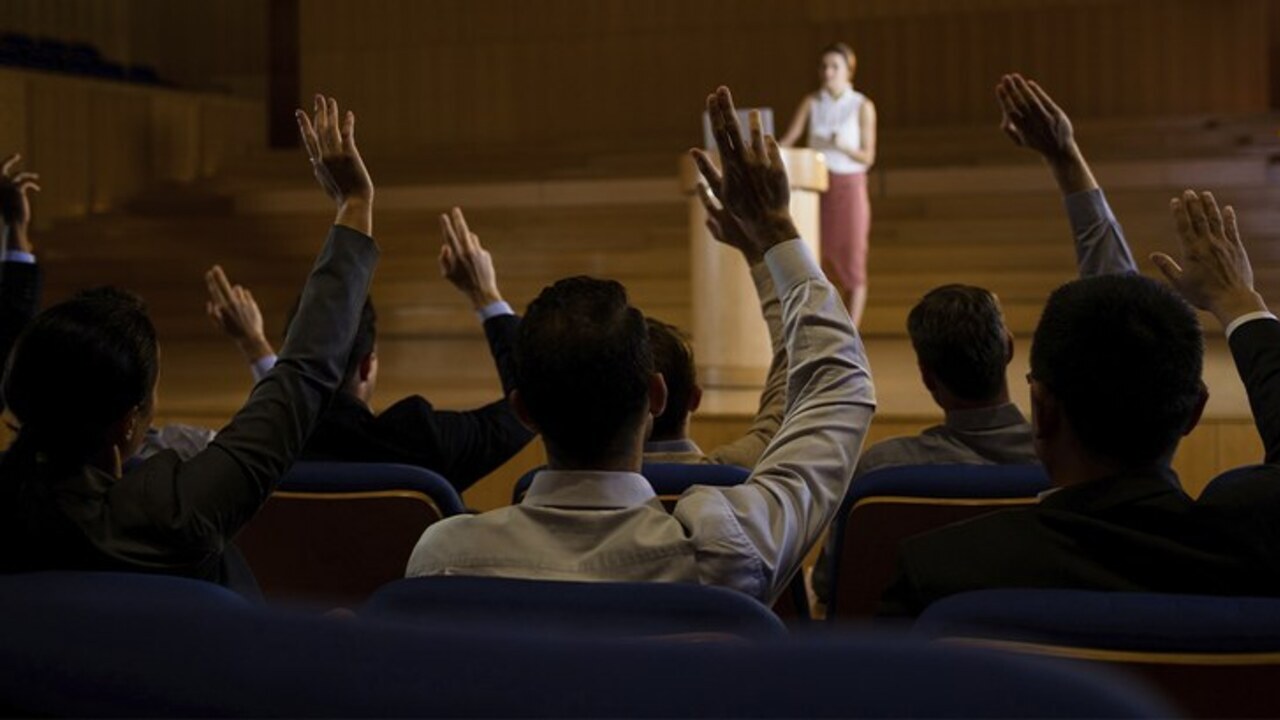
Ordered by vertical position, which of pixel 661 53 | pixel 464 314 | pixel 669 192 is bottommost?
pixel 464 314

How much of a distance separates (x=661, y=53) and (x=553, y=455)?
12093 mm

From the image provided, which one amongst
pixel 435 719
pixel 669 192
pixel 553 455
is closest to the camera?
pixel 435 719

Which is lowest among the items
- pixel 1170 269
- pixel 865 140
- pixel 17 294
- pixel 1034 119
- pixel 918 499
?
pixel 918 499

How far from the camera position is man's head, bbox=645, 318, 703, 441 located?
2.70 meters

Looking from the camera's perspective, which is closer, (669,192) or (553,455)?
(553,455)

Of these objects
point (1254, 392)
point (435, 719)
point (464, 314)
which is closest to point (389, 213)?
point (464, 314)

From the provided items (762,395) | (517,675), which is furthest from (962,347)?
(517,675)

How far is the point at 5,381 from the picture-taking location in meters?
1.71

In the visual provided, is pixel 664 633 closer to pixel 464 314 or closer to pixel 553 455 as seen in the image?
pixel 553 455

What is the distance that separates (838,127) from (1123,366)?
625 centimetres

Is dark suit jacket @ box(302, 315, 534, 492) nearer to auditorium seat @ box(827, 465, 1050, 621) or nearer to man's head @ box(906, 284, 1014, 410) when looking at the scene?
man's head @ box(906, 284, 1014, 410)

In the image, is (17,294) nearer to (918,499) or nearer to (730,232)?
(730,232)

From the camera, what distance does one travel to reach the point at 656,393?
175 cm

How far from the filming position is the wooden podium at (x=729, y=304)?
621 centimetres
